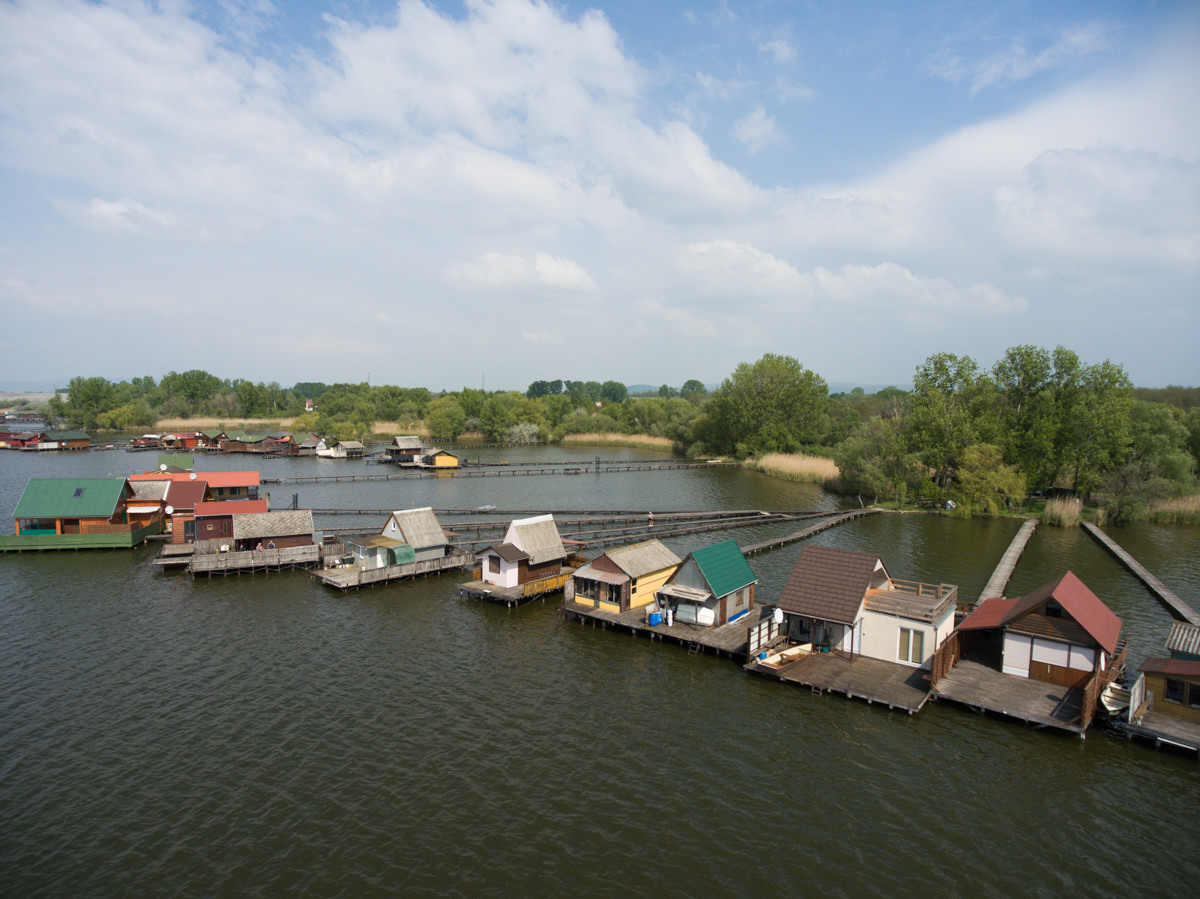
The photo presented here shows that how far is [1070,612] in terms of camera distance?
83.7 feet

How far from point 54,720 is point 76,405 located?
188597 mm

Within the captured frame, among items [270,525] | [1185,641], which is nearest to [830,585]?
[1185,641]

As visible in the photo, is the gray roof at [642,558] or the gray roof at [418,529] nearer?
the gray roof at [642,558]

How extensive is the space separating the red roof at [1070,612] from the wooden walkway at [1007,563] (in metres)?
7.22

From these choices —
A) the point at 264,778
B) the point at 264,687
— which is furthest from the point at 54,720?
the point at 264,778

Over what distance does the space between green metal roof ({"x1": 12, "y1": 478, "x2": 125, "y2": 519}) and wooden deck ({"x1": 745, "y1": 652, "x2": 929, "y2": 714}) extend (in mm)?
53742

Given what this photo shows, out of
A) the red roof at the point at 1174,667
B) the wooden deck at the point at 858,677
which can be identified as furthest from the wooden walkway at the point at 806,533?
the red roof at the point at 1174,667

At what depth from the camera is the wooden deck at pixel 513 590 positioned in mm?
38125

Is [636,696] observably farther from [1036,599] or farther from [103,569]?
[103,569]

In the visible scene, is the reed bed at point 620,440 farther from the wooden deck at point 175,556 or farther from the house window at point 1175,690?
the house window at point 1175,690

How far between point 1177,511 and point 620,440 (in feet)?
337

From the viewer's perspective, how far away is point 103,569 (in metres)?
45.1

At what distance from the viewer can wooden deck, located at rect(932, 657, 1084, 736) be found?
77.8 ft

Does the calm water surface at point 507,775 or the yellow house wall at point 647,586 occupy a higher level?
the yellow house wall at point 647,586
